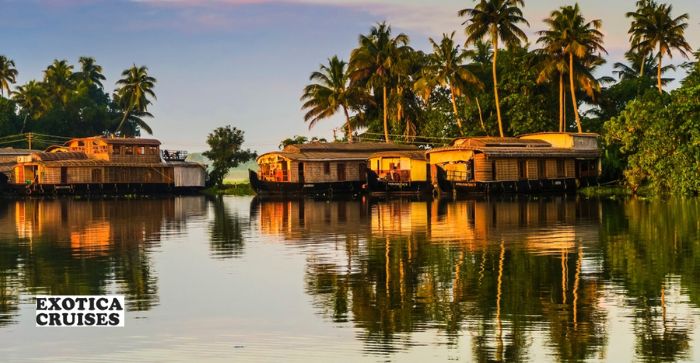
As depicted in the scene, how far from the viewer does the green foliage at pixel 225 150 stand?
8512 cm

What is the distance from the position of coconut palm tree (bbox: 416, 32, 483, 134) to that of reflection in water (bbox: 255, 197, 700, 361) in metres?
34.6

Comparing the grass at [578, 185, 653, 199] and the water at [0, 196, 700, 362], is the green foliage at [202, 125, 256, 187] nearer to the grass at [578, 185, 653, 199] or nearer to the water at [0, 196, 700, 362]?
the grass at [578, 185, 653, 199]

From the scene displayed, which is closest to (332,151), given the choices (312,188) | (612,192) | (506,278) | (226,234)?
(312,188)

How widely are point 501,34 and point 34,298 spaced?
5274 centimetres

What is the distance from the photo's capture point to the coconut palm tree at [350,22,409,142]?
7212 centimetres

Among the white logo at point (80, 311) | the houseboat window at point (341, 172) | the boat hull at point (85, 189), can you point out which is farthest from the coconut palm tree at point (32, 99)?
the white logo at point (80, 311)

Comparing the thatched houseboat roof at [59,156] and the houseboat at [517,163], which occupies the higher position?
the thatched houseboat roof at [59,156]

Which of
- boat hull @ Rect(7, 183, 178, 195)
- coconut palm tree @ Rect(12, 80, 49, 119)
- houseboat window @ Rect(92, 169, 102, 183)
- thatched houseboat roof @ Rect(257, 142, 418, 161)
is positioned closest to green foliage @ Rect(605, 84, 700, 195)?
thatched houseboat roof @ Rect(257, 142, 418, 161)

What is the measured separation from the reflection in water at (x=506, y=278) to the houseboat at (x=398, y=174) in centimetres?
2760

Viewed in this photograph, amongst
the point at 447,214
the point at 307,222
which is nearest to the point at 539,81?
the point at 447,214

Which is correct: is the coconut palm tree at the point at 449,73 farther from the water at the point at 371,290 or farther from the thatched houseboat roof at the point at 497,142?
the water at the point at 371,290

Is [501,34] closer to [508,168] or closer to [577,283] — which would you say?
[508,168]

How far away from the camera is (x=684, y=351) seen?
38.5ft

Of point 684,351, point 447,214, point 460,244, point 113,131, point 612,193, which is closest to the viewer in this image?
point 684,351
